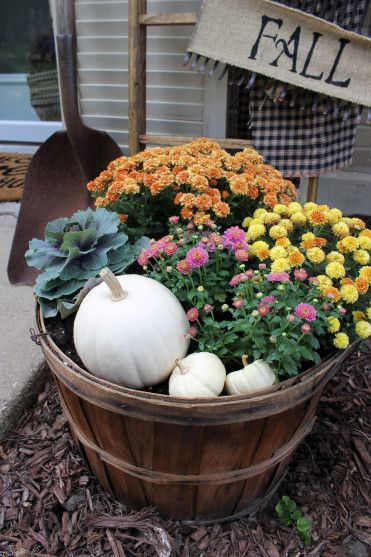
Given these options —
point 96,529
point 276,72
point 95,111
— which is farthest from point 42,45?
point 96,529

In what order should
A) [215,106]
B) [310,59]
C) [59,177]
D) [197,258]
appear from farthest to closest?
[215,106] < [59,177] < [310,59] < [197,258]

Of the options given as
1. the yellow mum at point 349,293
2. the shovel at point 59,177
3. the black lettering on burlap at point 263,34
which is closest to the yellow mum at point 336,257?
the yellow mum at point 349,293

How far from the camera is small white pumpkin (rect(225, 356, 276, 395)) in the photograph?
109cm

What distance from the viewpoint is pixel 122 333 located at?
1091mm

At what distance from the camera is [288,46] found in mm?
1902

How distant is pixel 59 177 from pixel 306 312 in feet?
5.74

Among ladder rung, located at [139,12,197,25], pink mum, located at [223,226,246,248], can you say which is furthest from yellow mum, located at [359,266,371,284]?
ladder rung, located at [139,12,197,25]

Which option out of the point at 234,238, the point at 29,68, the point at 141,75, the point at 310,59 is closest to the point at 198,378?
the point at 234,238

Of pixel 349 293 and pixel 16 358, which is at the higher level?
pixel 349 293

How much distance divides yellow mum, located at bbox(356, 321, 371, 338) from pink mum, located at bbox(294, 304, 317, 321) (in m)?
0.17

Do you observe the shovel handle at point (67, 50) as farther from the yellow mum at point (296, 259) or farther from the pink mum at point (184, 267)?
the yellow mum at point (296, 259)

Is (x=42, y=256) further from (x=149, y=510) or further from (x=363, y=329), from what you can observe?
(x=363, y=329)

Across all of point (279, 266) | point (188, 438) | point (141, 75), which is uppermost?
point (141, 75)

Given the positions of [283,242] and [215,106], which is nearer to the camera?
[283,242]
